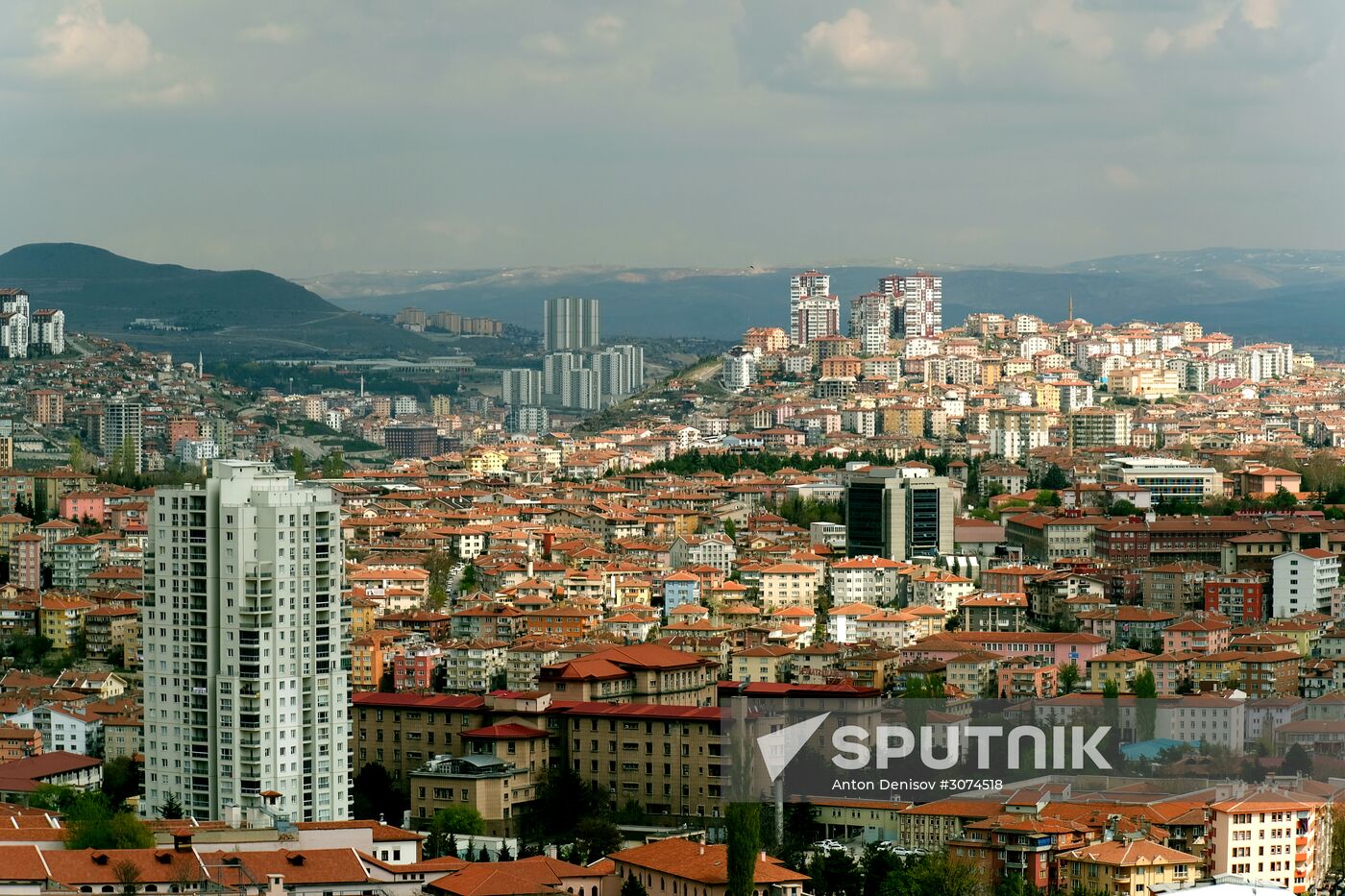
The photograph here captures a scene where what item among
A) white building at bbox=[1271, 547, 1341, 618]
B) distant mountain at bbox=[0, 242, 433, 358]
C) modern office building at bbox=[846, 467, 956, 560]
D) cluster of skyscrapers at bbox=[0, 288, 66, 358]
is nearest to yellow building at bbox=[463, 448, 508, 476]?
modern office building at bbox=[846, 467, 956, 560]

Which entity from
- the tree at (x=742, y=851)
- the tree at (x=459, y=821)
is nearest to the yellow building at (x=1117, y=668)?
the tree at (x=459, y=821)

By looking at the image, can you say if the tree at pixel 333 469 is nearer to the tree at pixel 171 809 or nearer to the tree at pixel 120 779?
the tree at pixel 120 779

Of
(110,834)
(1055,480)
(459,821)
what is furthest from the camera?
(1055,480)

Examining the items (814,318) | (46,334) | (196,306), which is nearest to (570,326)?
(196,306)

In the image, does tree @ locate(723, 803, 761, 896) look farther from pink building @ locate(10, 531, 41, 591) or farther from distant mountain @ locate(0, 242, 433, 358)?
distant mountain @ locate(0, 242, 433, 358)

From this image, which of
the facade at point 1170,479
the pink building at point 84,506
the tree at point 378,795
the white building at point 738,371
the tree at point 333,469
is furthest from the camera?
the white building at point 738,371

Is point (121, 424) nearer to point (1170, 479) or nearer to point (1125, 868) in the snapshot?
point (1170, 479)

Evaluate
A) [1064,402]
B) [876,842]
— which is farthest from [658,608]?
[1064,402]
